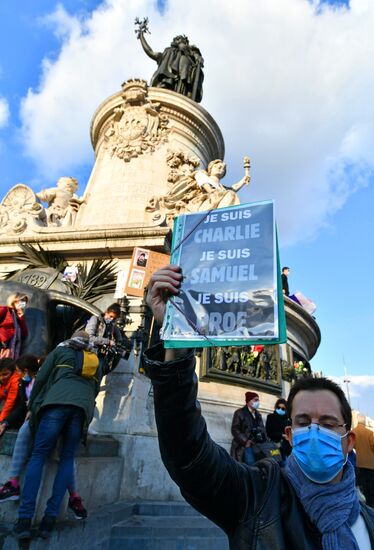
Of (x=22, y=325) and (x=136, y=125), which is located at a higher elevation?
(x=136, y=125)

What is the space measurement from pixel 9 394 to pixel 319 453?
3.52 m

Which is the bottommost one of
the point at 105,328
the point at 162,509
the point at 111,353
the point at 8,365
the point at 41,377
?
the point at 162,509

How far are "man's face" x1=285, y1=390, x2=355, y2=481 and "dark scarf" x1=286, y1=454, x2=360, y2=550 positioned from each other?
15cm

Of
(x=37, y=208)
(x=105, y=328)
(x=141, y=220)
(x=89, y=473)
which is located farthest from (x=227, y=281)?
(x=37, y=208)

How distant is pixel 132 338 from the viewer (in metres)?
6.02

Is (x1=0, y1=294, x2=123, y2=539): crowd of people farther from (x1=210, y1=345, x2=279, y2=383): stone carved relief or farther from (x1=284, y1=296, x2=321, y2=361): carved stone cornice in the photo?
(x1=284, y1=296, x2=321, y2=361): carved stone cornice

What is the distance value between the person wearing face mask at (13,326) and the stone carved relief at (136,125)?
657 cm

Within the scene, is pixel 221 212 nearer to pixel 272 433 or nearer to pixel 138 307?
pixel 138 307

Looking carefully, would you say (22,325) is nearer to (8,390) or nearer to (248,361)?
(8,390)

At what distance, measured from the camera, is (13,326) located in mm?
5020

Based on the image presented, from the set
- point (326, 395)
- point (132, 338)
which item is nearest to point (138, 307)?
point (132, 338)

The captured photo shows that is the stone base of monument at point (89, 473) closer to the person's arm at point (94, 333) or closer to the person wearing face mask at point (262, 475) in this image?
the person's arm at point (94, 333)

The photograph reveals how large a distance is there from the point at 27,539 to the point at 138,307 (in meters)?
3.97

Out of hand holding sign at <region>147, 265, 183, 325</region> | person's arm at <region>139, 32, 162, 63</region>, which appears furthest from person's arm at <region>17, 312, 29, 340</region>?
person's arm at <region>139, 32, 162, 63</region>
